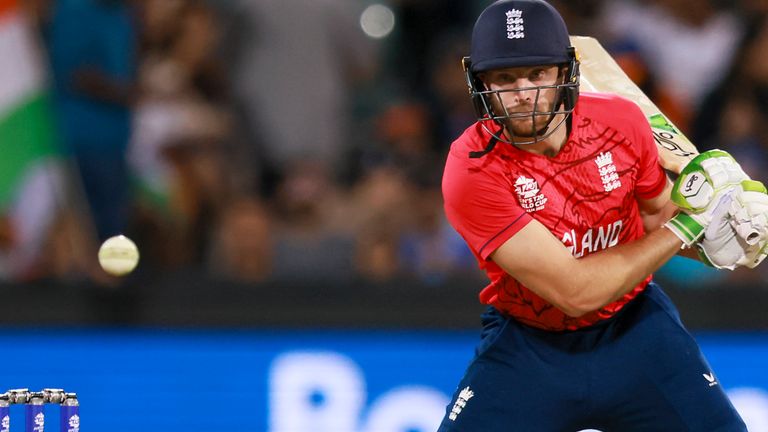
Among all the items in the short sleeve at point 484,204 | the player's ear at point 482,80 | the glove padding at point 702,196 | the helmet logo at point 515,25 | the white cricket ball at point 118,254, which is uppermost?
the helmet logo at point 515,25

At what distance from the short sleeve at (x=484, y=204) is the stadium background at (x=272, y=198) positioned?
8.79 feet

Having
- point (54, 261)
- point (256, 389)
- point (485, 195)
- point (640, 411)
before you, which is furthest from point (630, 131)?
point (54, 261)

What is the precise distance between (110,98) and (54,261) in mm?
1049

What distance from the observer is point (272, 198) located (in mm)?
7797

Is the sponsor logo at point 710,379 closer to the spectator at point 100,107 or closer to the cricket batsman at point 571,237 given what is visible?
the cricket batsman at point 571,237

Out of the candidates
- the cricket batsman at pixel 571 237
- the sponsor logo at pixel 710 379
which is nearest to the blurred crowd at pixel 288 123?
the cricket batsman at pixel 571 237

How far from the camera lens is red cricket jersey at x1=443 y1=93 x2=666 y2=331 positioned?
415cm

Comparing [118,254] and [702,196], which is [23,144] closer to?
[118,254]

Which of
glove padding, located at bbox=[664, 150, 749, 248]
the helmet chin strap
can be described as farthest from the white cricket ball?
glove padding, located at bbox=[664, 150, 749, 248]

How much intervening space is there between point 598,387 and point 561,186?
2.14 feet

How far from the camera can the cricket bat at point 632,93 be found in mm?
4434

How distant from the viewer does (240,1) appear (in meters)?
7.86

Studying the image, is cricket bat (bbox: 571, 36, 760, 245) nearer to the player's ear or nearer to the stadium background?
the player's ear

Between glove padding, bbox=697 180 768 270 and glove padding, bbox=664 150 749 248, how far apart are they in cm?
2
